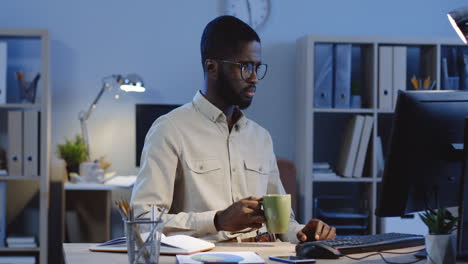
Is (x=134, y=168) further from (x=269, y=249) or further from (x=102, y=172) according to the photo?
(x=269, y=249)

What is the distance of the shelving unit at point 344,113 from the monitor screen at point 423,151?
2.13 m

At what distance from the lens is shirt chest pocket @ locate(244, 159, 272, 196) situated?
6.91ft

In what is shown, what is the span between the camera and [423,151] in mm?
1506

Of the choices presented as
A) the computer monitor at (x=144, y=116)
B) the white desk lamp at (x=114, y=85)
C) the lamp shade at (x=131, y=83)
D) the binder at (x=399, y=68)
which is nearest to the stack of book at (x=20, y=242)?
the white desk lamp at (x=114, y=85)

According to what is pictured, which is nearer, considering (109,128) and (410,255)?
(410,255)

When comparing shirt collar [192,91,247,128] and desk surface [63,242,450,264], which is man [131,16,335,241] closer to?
shirt collar [192,91,247,128]

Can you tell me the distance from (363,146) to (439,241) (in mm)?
2369

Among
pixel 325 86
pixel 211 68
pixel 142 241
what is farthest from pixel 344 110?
pixel 142 241

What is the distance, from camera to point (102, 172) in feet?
11.5

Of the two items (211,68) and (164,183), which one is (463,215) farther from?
(211,68)

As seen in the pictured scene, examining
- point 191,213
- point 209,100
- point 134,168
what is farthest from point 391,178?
point 134,168

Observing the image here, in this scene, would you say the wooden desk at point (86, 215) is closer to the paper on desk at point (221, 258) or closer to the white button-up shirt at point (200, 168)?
the white button-up shirt at point (200, 168)

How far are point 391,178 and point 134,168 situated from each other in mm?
2560

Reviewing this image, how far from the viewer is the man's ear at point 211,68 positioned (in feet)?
7.10
